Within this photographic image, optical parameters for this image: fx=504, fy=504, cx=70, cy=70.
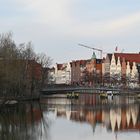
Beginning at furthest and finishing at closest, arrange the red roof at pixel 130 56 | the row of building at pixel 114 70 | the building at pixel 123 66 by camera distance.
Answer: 1. the red roof at pixel 130 56
2. the building at pixel 123 66
3. the row of building at pixel 114 70

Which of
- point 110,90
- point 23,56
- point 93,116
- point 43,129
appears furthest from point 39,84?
point 43,129

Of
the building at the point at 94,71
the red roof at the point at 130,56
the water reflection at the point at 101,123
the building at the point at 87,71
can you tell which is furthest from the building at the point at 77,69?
the water reflection at the point at 101,123

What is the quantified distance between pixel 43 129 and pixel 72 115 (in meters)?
14.1

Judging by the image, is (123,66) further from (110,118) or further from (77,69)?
(110,118)

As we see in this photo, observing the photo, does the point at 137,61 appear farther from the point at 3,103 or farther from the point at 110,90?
the point at 3,103

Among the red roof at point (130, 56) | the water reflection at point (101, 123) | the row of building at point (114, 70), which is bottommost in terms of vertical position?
the water reflection at point (101, 123)

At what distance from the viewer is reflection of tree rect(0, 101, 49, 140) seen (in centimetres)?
3756

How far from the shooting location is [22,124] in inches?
1826

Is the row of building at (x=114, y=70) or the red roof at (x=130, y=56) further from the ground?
the red roof at (x=130, y=56)

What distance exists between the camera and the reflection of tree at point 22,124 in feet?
123

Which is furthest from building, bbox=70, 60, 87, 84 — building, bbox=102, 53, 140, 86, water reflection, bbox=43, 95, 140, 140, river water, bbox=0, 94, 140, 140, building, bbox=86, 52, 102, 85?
water reflection, bbox=43, 95, 140, 140

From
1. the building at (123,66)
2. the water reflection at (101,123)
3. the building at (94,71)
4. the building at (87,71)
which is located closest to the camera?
the water reflection at (101,123)

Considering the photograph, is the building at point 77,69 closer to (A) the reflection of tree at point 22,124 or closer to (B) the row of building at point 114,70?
(B) the row of building at point 114,70

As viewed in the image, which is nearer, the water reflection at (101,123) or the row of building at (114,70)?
the water reflection at (101,123)
